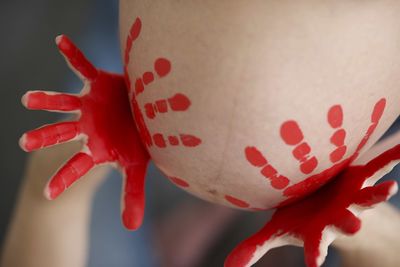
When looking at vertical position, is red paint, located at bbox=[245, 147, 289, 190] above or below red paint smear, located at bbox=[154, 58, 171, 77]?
below

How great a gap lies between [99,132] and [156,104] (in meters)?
0.09

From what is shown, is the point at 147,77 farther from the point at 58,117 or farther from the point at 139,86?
the point at 58,117

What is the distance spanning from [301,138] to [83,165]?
169 millimetres

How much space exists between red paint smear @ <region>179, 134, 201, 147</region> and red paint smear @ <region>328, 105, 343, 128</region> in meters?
0.08

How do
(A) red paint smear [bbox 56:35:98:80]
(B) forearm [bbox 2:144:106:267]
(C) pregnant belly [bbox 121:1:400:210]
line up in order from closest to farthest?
1. (C) pregnant belly [bbox 121:1:400:210]
2. (A) red paint smear [bbox 56:35:98:80]
3. (B) forearm [bbox 2:144:106:267]

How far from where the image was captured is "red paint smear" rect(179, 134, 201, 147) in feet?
1.13

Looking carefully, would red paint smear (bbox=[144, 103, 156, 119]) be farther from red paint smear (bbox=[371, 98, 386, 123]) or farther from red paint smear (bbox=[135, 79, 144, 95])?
red paint smear (bbox=[371, 98, 386, 123])

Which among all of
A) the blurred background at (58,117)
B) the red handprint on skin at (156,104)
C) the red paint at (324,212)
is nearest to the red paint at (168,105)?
the red handprint on skin at (156,104)

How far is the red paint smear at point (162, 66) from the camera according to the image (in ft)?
1.10

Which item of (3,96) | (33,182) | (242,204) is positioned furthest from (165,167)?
(3,96)

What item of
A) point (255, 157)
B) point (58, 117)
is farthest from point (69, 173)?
point (58, 117)

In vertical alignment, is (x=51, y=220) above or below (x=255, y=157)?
below

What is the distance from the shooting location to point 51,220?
0.53m

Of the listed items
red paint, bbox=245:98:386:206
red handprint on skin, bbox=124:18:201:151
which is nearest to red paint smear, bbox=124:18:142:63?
red handprint on skin, bbox=124:18:201:151
